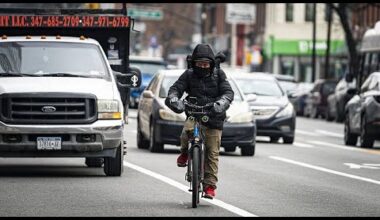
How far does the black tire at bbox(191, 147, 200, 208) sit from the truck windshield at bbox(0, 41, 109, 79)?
485 centimetres

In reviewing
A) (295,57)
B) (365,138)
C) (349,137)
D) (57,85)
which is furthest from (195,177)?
(295,57)

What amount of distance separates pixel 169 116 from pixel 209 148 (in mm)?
9660

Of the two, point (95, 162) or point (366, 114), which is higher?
point (366, 114)

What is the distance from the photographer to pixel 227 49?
102938 mm

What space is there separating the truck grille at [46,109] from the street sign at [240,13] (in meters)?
67.4

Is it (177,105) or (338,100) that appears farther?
(338,100)

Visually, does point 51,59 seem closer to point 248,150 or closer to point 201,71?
point 201,71

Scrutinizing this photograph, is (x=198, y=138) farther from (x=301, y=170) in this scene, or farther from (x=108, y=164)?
(x=301, y=170)

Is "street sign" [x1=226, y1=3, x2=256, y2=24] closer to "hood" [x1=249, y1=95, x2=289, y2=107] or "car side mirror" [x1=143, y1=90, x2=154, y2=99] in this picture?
"hood" [x1=249, y1=95, x2=289, y2=107]

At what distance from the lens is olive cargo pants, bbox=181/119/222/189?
14.4 meters

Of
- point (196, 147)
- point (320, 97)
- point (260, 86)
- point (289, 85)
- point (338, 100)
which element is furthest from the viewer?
point (289, 85)

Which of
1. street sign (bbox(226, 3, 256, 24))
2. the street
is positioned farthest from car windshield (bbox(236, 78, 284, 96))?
street sign (bbox(226, 3, 256, 24))

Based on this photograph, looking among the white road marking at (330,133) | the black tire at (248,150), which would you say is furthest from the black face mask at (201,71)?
the white road marking at (330,133)

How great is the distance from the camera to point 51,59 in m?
18.8
